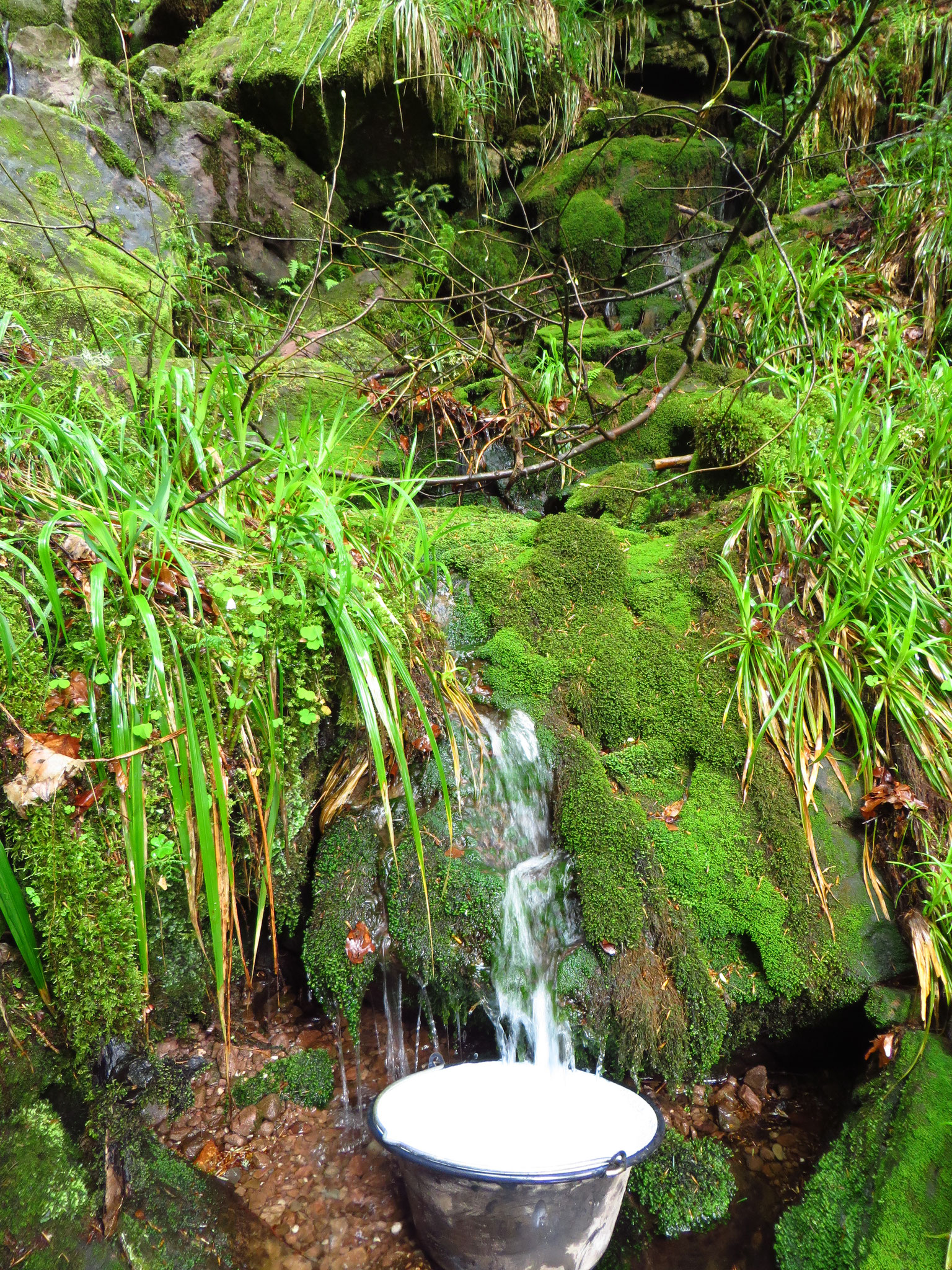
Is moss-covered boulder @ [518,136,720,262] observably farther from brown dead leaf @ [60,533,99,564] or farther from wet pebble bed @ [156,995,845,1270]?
wet pebble bed @ [156,995,845,1270]

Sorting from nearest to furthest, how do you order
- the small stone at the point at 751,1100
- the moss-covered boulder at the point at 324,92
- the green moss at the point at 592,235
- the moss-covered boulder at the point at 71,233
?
the small stone at the point at 751,1100 < the moss-covered boulder at the point at 71,233 < the moss-covered boulder at the point at 324,92 < the green moss at the point at 592,235

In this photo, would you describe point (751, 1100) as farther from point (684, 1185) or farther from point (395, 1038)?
point (395, 1038)

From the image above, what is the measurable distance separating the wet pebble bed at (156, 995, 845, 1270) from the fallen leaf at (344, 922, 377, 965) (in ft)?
1.36

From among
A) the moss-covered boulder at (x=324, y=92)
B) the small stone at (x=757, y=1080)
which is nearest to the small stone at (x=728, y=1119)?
the small stone at (x=757, y=1080)

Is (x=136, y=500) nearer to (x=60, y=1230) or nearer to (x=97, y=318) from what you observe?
(x=60, y=1230)

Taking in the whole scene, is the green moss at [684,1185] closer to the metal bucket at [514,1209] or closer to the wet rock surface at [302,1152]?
the metal bucket at [514,1209]

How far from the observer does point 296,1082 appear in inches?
86.7

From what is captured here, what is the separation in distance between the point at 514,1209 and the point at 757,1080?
1166mm

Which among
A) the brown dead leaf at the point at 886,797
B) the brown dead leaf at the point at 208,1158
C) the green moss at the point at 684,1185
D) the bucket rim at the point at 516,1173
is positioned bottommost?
the green moss at the point at 684,1185

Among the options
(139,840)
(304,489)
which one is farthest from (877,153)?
(139,840)

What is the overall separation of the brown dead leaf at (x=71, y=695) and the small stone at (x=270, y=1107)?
1432mm

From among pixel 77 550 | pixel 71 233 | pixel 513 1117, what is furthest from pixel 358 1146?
pixel 71 233

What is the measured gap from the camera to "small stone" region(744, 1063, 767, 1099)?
225 centimetres

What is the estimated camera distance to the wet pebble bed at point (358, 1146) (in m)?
1.86
